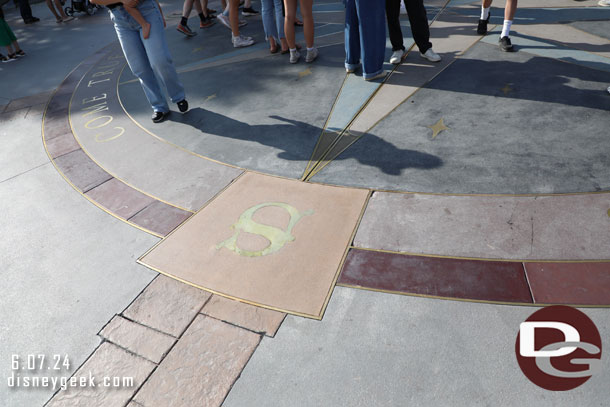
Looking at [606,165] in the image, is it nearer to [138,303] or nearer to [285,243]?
[285,243]

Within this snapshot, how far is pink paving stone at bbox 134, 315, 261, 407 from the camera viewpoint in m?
1.83

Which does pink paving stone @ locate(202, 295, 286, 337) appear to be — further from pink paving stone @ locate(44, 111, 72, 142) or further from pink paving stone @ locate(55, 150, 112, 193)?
pink paving stone @ locate(44, 111, 72, 142)

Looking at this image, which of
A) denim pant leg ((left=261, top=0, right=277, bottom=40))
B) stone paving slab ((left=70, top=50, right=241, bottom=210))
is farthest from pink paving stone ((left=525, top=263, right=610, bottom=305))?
denim pant leg ((left=261, top=0, right=277, bottom=40))

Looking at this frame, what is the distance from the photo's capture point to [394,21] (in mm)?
4570

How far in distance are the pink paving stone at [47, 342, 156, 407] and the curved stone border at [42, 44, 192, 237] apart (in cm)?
98

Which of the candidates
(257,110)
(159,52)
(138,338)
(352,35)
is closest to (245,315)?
(138,338)

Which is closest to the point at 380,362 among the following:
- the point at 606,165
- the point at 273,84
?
the point at 606,165

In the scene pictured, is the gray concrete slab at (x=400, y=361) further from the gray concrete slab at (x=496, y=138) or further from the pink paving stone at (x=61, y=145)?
the pink paving stone at (x=61, y=145)

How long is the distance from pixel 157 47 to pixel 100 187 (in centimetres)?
159

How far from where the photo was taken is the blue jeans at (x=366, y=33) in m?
3.92

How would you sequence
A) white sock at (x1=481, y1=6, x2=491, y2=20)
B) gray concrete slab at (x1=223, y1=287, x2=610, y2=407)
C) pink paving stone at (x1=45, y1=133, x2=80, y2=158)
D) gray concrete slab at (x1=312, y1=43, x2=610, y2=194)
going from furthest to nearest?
white sock at (x1=481, y1=6, x2=491, y2=20)
pink paving stone at (x1=45, y1=133, x2=80, y2=158)
gray concrete slab at (x1=312, y1=43, x2=610, y2=194)
gray concrete slab at (x1=223, y1=287, x2=610, y2=407)

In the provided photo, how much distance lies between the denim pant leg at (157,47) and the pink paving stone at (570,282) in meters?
3.88

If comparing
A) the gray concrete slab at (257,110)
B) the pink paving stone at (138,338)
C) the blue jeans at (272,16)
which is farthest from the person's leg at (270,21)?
the pink paving stone at (138,338)

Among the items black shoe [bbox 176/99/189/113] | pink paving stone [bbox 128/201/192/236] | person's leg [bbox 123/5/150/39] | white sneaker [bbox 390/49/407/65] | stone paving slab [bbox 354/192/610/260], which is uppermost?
person's leg [bbox 123/5/150/39]
